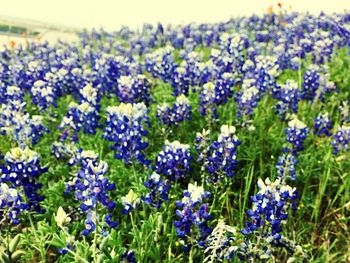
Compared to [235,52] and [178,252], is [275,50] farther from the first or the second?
[178,252]

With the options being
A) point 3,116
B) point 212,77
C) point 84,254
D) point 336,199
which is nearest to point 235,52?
point 212,77

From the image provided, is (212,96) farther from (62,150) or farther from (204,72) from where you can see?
(62,150)

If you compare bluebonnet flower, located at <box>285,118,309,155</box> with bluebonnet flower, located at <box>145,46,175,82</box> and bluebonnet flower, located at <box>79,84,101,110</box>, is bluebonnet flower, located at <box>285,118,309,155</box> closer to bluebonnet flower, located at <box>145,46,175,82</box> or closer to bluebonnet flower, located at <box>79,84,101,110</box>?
bluebonnet flower, located at <box>79,84,101,110</box>

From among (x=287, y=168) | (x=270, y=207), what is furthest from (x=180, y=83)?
(x=270, y=207)

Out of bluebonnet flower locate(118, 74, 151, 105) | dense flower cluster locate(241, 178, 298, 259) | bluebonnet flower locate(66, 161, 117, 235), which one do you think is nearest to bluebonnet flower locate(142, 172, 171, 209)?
bluebonnet flower locate(66, 161, 117, 235)

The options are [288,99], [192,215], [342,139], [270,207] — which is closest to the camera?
[270,207]

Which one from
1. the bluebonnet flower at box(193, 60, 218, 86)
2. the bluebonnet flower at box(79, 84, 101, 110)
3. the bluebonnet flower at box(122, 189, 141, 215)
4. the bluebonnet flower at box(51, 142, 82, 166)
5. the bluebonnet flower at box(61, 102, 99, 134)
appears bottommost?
the bluebonnet flower at box(51, 142, 82, 166)

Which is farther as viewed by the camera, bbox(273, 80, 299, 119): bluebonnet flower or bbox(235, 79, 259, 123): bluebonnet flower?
bbox(273, 80, 299, 119): bluebonnet flower

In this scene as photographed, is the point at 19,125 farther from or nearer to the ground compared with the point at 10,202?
farther from the ground
